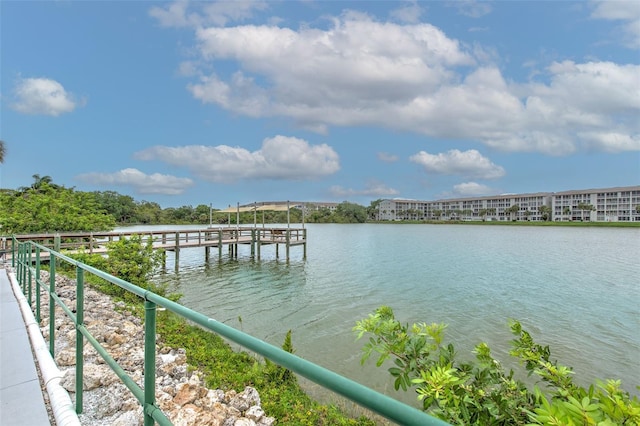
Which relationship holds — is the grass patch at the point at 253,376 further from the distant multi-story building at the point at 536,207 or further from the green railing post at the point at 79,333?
the distant multi-story building at the point at 536,207

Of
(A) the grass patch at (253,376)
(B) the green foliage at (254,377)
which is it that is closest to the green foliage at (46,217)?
(A) the grass patch at (253,376)

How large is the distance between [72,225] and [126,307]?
14.6 metres

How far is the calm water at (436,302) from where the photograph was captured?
7656mm

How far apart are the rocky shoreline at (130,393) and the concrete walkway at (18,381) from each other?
25 cm

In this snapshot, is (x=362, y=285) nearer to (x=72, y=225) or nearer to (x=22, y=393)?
(x=22, y=393)

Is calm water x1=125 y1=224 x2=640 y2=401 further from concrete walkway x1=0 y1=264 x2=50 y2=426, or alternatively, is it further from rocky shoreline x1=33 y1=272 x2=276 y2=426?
concrete walkway x1=0 y1=264 x2=50 y2=426

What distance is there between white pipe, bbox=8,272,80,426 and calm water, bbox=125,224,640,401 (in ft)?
14.5

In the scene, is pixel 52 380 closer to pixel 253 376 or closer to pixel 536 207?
pixel 253 376

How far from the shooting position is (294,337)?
822 cm

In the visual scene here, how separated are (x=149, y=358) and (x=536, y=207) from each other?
126903mm

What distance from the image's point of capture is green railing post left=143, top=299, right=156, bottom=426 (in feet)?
4.93

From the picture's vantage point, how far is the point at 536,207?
362ft

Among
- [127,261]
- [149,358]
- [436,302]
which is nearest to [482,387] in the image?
[149,358]

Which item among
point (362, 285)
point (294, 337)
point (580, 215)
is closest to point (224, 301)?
point (294, 337)
